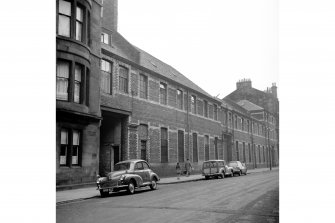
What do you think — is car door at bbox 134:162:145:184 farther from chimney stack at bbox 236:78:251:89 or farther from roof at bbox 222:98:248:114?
chimney stack at bbox 236:78:251:89

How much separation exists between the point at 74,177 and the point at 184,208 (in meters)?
1.33

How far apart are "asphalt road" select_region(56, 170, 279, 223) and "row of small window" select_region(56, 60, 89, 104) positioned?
3.98 feet

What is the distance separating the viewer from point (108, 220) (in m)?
3.72

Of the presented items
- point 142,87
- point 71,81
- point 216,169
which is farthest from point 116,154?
point 216,169

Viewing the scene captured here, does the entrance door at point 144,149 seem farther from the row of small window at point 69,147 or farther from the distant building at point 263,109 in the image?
the distant building at point 263,109

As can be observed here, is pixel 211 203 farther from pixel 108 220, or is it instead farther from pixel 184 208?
pixel 108 220

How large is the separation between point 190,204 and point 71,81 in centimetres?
204

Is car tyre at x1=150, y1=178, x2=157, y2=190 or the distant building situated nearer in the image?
car tyre at x1=150, y1=178, x2=157, y2=190

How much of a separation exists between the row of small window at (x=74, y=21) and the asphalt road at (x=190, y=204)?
1.93 m

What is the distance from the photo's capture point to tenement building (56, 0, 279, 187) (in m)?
3.75

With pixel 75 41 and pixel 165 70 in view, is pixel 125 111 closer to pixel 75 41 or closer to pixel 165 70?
pixel 165 70

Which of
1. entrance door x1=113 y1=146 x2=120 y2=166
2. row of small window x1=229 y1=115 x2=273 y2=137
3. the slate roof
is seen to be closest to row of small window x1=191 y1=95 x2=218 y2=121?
the slate roof

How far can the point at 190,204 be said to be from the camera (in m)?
4.05
